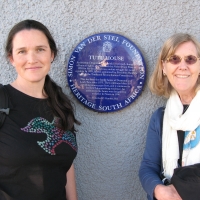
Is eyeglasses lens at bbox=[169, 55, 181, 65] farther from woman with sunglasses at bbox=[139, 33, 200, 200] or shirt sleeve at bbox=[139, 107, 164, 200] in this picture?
shirt sleeve at bbox=[139, 107, 164, 200]

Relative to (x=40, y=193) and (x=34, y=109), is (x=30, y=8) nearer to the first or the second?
(x=34, y=109)

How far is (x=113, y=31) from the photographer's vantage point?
9.18 feet

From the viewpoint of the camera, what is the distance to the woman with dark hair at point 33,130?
1.94 m

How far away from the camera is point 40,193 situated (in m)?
2.02

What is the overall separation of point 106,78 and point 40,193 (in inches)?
50.1

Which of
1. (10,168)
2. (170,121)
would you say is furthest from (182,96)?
(10,168)

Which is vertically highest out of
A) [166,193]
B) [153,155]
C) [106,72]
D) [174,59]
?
[174,59]

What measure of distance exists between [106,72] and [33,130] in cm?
106

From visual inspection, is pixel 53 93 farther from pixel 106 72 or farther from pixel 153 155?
pixel 153 155

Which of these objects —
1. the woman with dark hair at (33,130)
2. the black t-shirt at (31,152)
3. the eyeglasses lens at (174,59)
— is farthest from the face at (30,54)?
the eyeglasses lens at (174,59)

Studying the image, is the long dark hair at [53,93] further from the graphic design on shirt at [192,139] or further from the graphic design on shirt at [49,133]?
the graphic design on shirt at [192,139]

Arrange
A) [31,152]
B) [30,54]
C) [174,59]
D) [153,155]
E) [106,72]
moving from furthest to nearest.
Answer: [106,72], [153,155], [174,59], [30,54], [31,152]

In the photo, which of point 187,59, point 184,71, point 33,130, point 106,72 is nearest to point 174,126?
point 184,71

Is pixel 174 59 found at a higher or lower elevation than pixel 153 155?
higher
